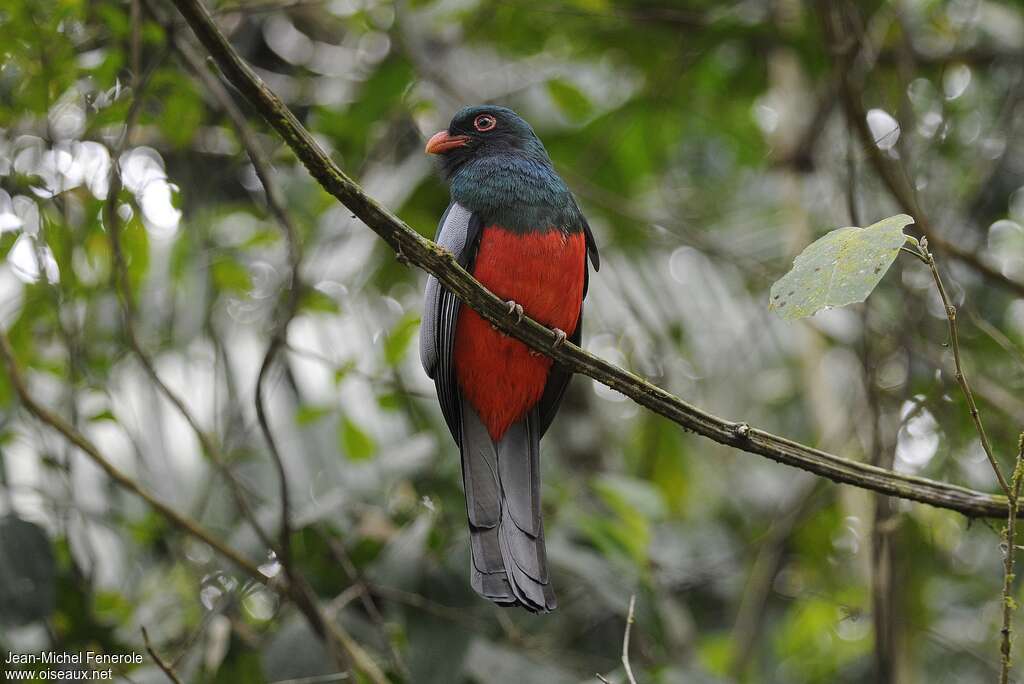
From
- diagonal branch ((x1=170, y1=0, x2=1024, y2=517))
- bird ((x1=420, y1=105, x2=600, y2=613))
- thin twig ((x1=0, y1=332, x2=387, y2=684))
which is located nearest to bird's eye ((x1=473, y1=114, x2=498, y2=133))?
bird ((x1=420, y1=105, x2=600, y2=613))

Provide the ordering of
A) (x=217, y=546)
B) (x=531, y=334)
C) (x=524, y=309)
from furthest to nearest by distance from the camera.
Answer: (x=217, y=546) → (x=524, y=309) → (x=531, y=334)

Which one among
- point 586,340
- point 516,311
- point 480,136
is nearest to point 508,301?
point 516,311

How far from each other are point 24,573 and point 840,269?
293 cm

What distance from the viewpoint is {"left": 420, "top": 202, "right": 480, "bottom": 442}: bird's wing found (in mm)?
3086

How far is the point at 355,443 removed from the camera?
426 cm

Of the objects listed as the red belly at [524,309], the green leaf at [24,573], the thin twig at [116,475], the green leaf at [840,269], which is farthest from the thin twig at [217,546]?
the green leaf at [840,269]

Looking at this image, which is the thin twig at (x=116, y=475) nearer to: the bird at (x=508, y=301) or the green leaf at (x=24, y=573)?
the green leaf at (x=24, y=573)

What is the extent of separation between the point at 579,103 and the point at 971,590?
369cm

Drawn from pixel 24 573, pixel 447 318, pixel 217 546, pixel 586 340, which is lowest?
pixel 24 573

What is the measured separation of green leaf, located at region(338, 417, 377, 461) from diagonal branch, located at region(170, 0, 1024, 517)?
174 centimetres

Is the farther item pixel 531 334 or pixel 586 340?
pixel 586 340

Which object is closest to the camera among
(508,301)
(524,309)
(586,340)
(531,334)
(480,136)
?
(531,334)

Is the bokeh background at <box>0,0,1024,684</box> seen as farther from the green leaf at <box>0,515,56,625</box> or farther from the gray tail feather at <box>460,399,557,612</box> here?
the gray tail feather at <box>460,399,557,612</box>

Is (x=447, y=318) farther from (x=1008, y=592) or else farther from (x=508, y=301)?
(x=1008, y=592)
